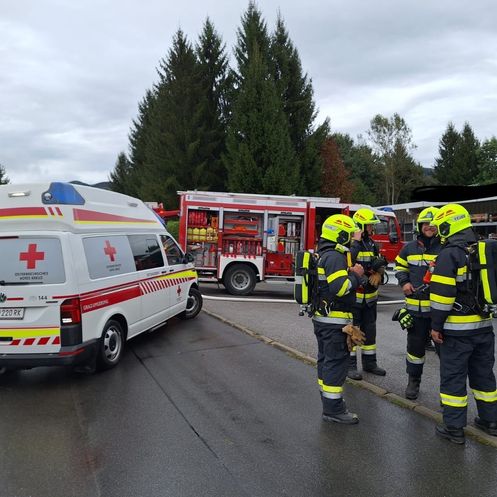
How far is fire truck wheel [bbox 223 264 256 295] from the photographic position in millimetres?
12102

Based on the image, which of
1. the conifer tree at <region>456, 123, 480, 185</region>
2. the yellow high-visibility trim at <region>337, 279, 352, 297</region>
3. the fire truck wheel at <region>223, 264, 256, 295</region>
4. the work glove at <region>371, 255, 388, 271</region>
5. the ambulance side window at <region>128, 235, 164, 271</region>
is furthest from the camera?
the conifer tree at <region>456, 123, 480, 185</region>

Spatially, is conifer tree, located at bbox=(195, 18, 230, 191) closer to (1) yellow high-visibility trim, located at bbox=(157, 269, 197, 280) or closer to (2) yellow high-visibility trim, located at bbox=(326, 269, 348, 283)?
(1) yellow high-visibility trim, located at bbox=(157, 269, 197, 280)

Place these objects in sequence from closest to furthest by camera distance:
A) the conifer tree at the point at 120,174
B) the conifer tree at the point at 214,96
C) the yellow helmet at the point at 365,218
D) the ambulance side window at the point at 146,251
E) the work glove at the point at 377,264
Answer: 1. the work glove at the point at 377,264
2. the yellow helmet at the point at 365,218
3. the ambulance side window at the point at 146,251
4. the conifer tree at the point at 214,96
5. the conifer tree at the point at 120,174

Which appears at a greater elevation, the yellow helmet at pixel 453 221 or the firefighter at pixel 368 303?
the yellow helmet at pixel 453 221

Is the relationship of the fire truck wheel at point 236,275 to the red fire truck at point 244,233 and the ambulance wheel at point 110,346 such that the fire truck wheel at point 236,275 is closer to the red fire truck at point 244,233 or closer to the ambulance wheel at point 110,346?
the red fire truck at point 244,233

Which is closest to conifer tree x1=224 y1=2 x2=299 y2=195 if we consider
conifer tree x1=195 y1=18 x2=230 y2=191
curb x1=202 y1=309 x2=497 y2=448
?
conifer tree x1=195 y1=18 x2=230 y2=191

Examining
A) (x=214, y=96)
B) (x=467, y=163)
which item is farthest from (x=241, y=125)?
(x=467, y=163)

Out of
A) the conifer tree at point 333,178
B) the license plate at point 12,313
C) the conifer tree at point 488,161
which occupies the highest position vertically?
the conifer tree at point 488,161

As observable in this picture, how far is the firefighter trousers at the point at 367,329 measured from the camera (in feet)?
17.3

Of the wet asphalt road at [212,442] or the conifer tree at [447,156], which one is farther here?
the conifer tree at [447,156]

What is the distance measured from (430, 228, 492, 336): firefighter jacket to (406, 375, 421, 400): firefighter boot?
107 centimetres

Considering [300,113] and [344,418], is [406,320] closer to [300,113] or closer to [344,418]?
[344,418]

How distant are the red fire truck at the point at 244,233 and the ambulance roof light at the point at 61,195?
→ 22.0 feet

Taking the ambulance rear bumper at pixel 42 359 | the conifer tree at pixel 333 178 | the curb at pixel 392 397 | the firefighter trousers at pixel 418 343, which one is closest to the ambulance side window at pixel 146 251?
the ambulance rear bumper at pixel 42 359
